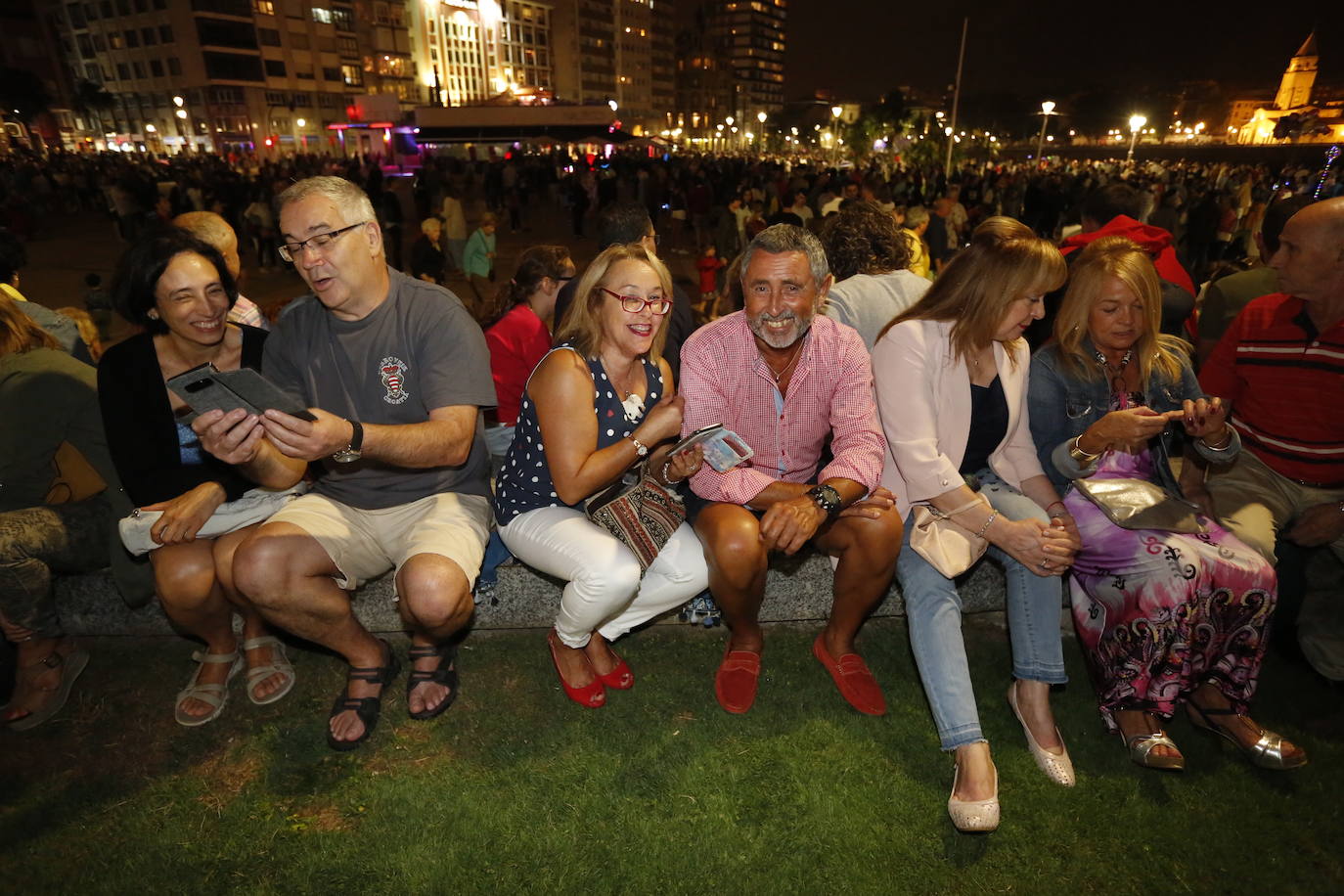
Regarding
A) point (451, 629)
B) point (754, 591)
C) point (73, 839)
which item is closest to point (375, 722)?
point (451, 629)

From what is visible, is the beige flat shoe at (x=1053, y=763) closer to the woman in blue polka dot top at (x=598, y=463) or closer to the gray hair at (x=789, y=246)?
the woman in blue polka dot top at (x=598, y=463)

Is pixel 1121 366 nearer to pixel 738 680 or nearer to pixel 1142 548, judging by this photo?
pixel 1142 548

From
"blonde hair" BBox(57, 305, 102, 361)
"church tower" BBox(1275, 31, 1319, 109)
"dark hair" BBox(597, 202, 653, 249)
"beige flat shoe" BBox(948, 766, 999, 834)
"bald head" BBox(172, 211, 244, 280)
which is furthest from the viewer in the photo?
"church tower" BBox(1275, 31, 1319, 109)

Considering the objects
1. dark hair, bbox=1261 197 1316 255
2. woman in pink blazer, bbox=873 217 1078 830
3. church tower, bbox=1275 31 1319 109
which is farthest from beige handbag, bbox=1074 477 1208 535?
church tower, bbox=1275 31 1319 109

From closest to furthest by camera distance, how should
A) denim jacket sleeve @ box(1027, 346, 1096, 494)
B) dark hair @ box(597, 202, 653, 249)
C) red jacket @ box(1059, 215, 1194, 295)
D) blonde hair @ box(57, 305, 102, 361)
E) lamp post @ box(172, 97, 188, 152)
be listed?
denim jacket sleeve @ box(1027, 346, 1096, 494) < blonde hair @ box(57, 305, 102, 361) < red jacket @ box(1059, 215, 1194, 295) < dark hair @ box(597, 202, 653, 249) < lamp post @ box(172, 97, 188, 152)

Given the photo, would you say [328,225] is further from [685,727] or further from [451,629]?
[685,727]

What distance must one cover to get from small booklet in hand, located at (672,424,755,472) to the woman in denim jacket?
1.47m

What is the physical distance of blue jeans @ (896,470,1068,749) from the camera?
8.80ft

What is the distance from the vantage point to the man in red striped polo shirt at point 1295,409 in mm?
3117

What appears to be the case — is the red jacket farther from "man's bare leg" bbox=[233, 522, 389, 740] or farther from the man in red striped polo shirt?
"man's bare leg" bbox=[233, 522, 389, 740]

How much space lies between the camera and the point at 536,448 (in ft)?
10.1

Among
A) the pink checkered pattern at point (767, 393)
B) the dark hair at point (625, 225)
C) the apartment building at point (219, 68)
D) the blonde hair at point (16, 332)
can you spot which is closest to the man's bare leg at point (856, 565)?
the pink checkered pattern at point (767, 393)

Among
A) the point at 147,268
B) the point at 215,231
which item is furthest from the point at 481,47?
the point at 147,268

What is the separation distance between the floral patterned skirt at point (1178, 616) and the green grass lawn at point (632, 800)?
28cm
